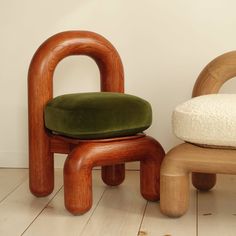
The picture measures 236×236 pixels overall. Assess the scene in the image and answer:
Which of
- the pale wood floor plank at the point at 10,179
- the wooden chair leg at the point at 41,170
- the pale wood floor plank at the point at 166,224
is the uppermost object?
the wooden chair leg at the point at 41,170

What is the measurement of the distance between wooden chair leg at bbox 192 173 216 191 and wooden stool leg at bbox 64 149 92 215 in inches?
16.4

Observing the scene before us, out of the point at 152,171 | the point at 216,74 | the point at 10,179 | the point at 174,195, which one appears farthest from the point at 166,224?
the point at 10,179

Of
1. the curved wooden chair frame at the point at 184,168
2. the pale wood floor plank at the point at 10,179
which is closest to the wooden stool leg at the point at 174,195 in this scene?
the curved wooden chair frame at the point at 184,168

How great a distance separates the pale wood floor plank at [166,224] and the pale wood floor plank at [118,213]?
24 mm

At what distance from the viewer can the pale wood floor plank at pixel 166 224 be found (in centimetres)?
125

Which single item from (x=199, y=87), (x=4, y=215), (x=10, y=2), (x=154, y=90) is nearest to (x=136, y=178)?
(x=154, y=90)

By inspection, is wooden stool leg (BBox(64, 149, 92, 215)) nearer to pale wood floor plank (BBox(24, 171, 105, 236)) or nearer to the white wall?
pale wood floor plank (BBox(24, 171, 105, 236))

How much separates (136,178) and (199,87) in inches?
18.3

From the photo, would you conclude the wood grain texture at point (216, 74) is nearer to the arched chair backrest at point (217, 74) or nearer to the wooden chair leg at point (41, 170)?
the arched chair backrest at point (217, 74)

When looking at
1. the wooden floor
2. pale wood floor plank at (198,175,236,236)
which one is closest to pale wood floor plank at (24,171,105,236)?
the wooden floor

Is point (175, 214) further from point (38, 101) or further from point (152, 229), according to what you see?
point (38, 101)

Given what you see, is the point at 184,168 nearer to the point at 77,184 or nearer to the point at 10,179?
the point at 77,184

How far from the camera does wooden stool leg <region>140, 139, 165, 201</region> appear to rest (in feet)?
4.80

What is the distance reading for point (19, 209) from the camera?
1.46 metres
